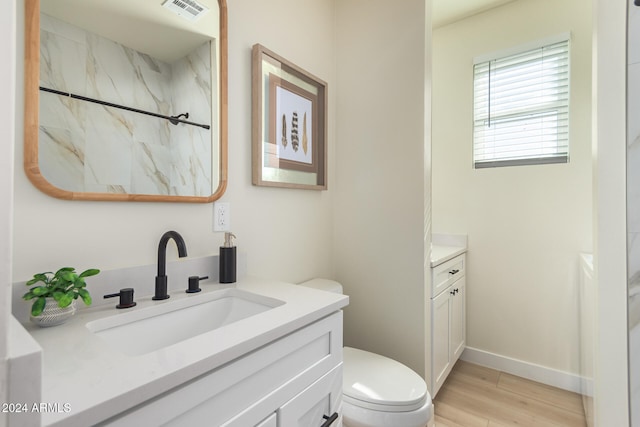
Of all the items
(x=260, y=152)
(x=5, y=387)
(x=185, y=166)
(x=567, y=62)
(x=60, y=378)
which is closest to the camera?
(x=5, y=387)

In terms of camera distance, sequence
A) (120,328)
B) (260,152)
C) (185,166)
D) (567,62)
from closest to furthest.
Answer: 1. (120,328)
2. (185,166)
3. (260,152)
4. (567,62)

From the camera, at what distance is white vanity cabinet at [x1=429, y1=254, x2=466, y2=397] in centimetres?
174

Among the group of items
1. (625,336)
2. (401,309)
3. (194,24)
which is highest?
(194,24)

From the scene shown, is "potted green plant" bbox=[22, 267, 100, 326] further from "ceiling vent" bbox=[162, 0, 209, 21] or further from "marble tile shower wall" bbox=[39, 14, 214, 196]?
"ceiling vent" bbox=[162, 0, 209, 21]

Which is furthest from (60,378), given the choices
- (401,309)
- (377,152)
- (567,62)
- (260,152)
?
(567,62)

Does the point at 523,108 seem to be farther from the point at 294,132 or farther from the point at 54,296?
the point at 54,296

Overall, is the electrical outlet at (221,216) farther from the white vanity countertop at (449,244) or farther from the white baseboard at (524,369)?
the white baseboard at (524,369)

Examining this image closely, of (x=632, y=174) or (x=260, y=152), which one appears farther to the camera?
(x=260, y=152)

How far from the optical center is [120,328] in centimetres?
84

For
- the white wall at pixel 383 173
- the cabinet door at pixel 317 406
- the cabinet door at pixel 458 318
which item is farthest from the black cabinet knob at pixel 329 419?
the cabinet door at pixel 458 318

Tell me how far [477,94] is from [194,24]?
81.4 inches

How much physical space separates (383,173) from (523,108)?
1263mm

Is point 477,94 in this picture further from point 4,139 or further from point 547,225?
point 4,139

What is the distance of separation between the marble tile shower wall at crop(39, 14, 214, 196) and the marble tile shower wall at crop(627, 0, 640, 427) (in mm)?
1532
